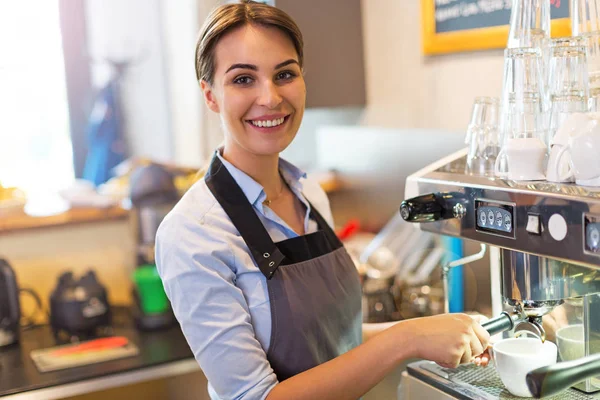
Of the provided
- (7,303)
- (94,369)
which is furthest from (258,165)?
(7,303)

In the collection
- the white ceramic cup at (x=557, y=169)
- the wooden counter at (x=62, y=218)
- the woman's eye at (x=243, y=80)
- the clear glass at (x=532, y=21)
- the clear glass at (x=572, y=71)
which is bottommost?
the wooden counter at (x=62, y=218)

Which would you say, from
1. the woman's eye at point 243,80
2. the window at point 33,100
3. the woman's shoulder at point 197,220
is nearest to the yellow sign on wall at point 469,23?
the woman's eye at point 243,80

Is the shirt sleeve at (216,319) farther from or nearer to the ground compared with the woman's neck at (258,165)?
nearer to the ground

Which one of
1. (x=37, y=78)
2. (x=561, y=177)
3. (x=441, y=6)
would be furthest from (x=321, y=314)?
(x=37, y=78)

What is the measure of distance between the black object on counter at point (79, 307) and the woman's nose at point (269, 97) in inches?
46.3

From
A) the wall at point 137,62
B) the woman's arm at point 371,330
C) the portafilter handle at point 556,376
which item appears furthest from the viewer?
the wall at point 137,62

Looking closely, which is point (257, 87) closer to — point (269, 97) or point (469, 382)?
point (269, 97)

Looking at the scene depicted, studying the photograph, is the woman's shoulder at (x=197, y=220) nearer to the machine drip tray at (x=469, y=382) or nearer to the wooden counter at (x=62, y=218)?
the machine drip tray at (x=469, y=382)

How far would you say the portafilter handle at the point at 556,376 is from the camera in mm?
782

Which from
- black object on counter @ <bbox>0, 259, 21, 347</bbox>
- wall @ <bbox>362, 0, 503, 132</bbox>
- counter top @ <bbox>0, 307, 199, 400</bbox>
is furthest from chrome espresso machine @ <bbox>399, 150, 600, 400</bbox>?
black object on counter @ <bbox>0, 259, 21, 347</bbox>

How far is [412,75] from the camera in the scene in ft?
6.74

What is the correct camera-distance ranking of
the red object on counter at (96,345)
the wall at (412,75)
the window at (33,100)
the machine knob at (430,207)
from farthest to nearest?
the window at (33,100) → the red object on counter at (96,345) → the wall at (412,75) → the machine knob at (430,207)

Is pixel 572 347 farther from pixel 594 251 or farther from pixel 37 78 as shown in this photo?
pixel 37 78

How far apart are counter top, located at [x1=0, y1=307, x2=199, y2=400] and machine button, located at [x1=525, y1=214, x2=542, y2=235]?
1.21 meters
